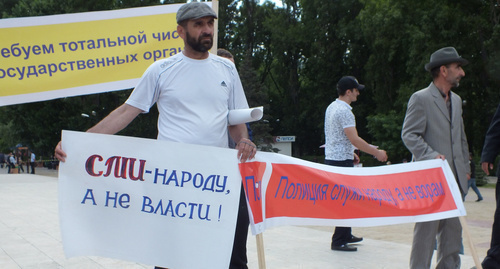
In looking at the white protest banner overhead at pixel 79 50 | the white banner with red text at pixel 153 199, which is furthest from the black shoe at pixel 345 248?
the white banner with red text at pixel 153 199

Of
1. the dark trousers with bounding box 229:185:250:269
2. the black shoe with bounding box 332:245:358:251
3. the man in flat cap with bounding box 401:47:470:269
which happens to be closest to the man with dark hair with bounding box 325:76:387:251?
the black shoe with bounding box 332:245:358:251

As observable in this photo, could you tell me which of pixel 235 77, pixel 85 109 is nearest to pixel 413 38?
pixel 85 109

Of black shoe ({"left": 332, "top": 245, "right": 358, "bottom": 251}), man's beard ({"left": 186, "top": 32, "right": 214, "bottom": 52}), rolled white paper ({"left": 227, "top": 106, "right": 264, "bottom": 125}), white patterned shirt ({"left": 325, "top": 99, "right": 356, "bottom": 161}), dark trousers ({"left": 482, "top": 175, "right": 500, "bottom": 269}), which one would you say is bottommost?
black shoe ({"left": 332, "top": 245, "right": 358, "bottom": 251})

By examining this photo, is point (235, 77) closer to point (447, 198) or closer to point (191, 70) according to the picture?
point (191, 70)

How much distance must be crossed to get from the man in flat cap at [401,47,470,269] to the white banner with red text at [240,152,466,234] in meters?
0.28

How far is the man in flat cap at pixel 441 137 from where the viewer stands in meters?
5.08

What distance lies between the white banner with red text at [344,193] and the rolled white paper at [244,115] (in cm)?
32

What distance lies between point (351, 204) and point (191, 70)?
162 centimetres

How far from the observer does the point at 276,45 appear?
5425cm

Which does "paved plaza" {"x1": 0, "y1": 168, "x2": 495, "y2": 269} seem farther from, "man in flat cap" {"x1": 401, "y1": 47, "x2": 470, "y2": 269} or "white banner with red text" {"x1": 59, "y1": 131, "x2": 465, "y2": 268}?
"white banner with red text" {"x1": 59, "y1": 131, "x2": 465, "y2": 268}

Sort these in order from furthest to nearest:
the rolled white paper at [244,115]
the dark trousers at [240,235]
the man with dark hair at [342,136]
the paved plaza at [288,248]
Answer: the man with dark hair at [342,136], the paved plaza at [288,248], the dark trousers at [240,235], the rolled white paper at [244,115]

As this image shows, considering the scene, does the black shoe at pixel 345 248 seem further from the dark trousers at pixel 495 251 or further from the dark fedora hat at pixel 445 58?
the dark fedora hat at pixel 445 58

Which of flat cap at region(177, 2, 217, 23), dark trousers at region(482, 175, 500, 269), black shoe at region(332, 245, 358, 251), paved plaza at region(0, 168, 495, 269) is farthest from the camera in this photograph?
black shoe at region(332, 245, 358, 251)

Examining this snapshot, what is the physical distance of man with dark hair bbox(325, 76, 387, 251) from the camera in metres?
6.77
